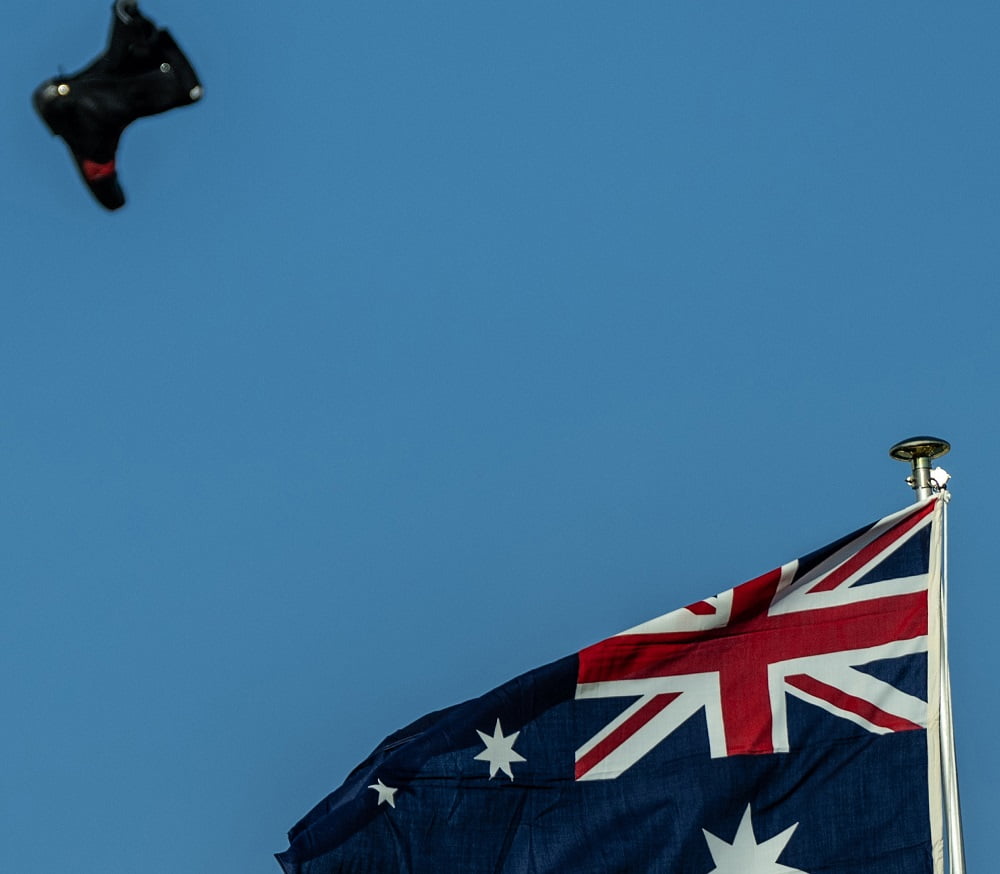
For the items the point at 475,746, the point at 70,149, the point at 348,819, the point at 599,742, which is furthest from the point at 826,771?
the point at 70,149

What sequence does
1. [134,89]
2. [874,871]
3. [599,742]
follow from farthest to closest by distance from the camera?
[599,742] < [874,871] < [134,89]

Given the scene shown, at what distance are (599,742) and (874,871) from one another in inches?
91.0

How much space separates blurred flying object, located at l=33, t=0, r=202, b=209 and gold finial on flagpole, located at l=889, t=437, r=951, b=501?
692 centimetres

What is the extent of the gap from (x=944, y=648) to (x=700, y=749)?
200 centimetres

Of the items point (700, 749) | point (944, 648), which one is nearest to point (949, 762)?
point (944, 648)

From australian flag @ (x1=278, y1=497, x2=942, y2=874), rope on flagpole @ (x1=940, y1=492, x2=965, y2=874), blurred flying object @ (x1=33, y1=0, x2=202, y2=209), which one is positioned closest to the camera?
blurred flying object @ (x1=33, y1=0, x2=202, y2=209)

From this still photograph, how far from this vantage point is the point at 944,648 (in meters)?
14.6

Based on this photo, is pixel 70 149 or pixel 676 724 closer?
pixel 70 149

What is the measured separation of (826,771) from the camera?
14.6m

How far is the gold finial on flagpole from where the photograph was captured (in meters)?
15.2

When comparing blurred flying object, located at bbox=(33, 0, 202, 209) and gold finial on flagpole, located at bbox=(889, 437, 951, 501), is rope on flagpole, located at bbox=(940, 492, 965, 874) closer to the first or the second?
gold finial on flagpole, located at bbox=(889, 437, 951, 501)

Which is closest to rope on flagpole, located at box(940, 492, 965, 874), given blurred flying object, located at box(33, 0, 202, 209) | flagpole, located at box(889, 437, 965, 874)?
flagpole, located at box(889, 437, 965, 874)

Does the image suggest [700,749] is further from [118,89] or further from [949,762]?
[118,89]

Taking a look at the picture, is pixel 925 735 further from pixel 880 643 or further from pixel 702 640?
pixel 702 640
